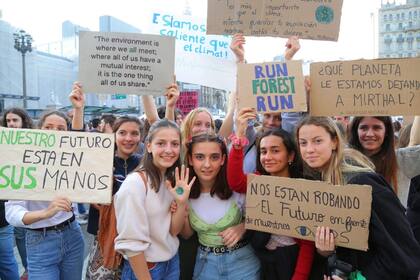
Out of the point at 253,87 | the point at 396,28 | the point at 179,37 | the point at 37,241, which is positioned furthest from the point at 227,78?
the point at 396,28

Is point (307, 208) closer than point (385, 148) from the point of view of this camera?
Yes

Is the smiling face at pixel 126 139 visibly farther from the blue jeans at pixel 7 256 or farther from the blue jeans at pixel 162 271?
the blue jeans at pixel 7 256

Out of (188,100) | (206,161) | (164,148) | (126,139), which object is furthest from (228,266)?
(188,100)

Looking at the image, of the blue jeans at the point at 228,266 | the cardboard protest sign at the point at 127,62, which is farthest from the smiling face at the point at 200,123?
the blue jeans at the point at 228,266

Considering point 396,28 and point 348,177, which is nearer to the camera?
point 348,177

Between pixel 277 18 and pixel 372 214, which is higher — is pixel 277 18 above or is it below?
above

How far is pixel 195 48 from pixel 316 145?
8.26 feet

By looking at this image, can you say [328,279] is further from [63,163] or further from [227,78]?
[227,78]

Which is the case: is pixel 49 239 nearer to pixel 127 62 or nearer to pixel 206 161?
pixel 206 161

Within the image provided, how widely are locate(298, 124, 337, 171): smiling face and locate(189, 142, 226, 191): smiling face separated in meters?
0.59

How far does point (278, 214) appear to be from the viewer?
7.69 ft

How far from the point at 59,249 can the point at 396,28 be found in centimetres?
10103

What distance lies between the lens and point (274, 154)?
2.58 metres

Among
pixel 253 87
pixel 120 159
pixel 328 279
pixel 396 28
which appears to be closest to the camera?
pixel 328 279
